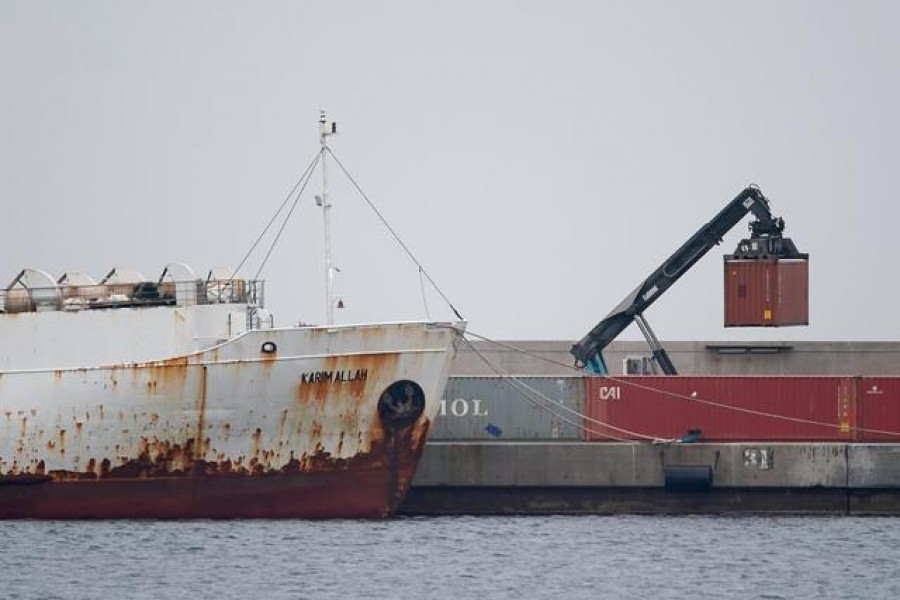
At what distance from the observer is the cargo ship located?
181 feet

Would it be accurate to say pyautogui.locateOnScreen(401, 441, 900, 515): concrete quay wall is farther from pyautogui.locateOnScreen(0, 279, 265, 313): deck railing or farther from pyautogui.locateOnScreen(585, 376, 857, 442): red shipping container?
pyautogui.locateOnScreen(0, 279, 265, 313): deck railing

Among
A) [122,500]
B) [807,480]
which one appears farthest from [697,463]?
[122,500]

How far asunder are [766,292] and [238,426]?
50.5 feet

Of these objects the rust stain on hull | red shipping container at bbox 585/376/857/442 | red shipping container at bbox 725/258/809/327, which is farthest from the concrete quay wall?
red shipping container at bbox 725/258/809/327

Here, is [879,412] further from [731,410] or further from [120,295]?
[120,295]

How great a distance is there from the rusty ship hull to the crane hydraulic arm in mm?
8587

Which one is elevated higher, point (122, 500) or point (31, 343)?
point (31, 343)

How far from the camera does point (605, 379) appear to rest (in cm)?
5884

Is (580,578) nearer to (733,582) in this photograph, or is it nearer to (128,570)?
(733,582)

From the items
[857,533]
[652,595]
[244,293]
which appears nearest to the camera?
[652,595]

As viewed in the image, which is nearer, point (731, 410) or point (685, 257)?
point (731, 410)

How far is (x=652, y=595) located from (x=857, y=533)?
371 inches

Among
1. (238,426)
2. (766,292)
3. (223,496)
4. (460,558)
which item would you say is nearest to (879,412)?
(766,292)

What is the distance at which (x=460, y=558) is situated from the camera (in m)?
51.2
